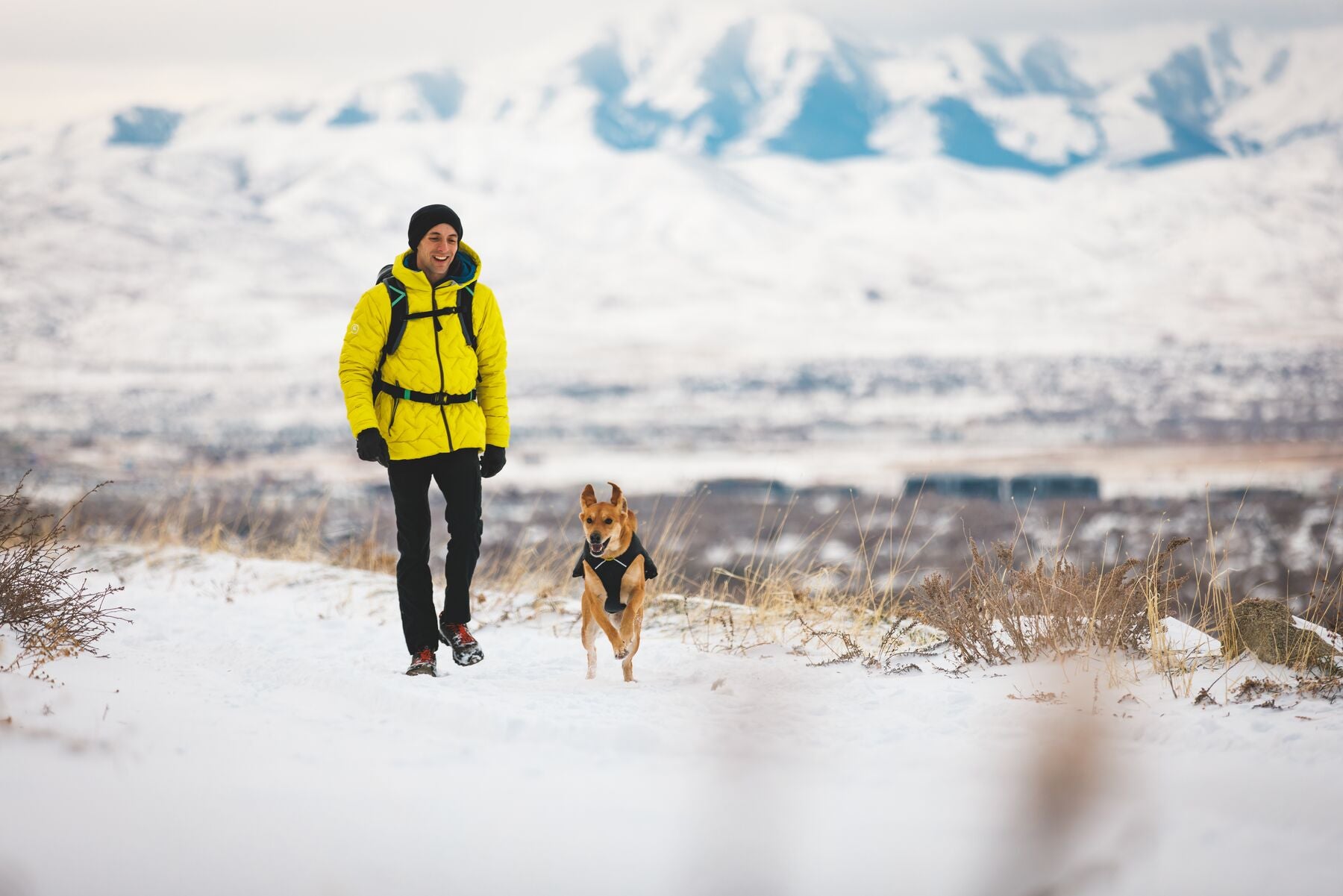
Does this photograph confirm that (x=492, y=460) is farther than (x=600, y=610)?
Yes

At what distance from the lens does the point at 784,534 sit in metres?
27.5

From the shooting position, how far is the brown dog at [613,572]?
195 inches

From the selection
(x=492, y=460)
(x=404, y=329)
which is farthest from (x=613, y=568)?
(x=404, y=329)

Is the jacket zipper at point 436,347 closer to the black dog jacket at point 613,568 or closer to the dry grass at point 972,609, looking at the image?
the black dog jacket at point 613,568

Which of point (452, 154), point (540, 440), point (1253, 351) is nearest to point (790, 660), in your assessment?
point (540, 440)

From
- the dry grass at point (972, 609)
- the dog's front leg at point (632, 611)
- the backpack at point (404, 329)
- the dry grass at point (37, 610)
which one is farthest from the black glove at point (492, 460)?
the dry grass at point (37, 610)

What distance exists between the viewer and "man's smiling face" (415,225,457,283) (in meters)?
5.11

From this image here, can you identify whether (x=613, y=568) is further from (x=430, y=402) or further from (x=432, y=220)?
(x=432, y=220)

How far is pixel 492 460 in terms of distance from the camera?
5.55 m

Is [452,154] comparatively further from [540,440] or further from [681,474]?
[681,474]

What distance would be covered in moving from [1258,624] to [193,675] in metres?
4.13

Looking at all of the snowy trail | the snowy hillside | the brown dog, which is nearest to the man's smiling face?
the brown dog

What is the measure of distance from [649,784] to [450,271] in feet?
8.02

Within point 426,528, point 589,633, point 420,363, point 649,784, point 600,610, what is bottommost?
point 649,784
